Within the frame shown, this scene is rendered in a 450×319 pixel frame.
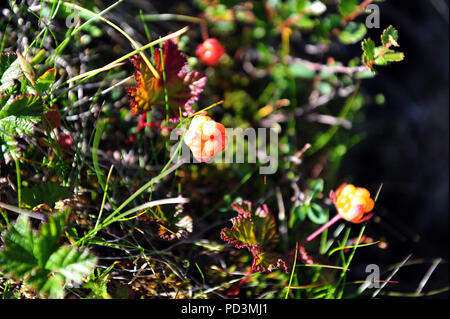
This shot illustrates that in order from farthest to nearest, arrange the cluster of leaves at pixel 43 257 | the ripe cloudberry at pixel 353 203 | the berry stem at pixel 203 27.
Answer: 1. the berry stem at pixel 203 27
2. the ripe cloudberry at pixel 353 203
3. the cluster of leaves at pixel 43 257

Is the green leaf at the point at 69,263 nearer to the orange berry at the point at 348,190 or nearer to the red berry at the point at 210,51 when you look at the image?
the orange berry at the point at 348,190

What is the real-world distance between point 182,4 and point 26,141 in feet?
2.62

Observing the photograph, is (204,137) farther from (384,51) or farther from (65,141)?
(384,51)

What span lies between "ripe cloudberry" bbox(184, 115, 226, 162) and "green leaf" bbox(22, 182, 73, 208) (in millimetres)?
301

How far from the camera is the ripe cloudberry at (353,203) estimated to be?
88cm

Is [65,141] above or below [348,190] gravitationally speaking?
above

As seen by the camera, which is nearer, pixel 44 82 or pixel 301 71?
pixel 44 82

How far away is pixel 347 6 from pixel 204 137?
715 mm

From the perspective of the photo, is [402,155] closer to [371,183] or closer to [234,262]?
[371,183]

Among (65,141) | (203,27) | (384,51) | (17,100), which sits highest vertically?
(203,27)

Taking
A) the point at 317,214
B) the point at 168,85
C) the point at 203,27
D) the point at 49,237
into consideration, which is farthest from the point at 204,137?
the point at 203,27

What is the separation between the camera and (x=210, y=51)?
1.22 m

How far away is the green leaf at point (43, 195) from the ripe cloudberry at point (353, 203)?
0.65m

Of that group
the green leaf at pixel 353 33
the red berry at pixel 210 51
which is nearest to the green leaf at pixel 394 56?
the green leaf at pixel 353 33
